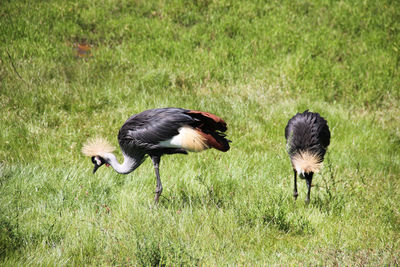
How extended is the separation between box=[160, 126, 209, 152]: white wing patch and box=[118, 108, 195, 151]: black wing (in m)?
0.06

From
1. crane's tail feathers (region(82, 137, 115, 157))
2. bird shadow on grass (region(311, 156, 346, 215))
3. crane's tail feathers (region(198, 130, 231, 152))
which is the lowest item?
bird shadow on grass (region(311, 156, 346, 215))

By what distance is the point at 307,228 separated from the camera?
418cm

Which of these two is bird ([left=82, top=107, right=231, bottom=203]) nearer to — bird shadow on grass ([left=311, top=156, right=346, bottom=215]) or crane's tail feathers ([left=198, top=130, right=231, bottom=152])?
crane's tail feathers ([left=198, top=130, right=231, bottom=152])

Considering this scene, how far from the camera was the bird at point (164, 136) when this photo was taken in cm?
443

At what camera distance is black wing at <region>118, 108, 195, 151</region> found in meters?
4.46

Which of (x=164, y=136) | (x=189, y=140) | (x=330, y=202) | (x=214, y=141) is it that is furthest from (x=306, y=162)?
(x=164, y=136)

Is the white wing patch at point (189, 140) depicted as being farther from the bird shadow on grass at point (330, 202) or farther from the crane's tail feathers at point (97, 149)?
the bird shadow on grass at point (330, 202)

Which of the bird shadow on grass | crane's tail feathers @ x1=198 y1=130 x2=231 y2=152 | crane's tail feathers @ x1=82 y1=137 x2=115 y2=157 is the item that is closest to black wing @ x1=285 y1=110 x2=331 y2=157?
the bird shadow on grass

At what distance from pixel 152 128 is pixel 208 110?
9.81 feet

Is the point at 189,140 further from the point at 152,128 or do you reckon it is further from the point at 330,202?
the point at 330,202

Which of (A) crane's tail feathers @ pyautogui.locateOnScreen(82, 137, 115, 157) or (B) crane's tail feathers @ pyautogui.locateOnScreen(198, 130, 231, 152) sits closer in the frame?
(B) crane's tail feathers @ pyautogui.locateOnScreen(198, 130, 231, 152)

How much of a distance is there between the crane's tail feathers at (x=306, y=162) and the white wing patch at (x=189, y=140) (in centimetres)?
115

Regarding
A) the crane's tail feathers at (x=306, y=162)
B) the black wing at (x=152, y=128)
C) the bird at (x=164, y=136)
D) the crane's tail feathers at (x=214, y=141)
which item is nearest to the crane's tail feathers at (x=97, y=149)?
the bird at (x=164, y=136)

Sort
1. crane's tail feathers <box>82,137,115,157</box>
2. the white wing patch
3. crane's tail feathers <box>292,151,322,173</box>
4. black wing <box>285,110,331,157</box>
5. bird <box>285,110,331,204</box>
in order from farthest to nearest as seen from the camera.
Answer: black wing <box>285,110,331,157</box> → bird <box>285,110,331,204</box> → crane's tail feathers <box>82,137,115,157</box> → crane's tail feathers <box>292,151,322,173</box> → the white wing patch
